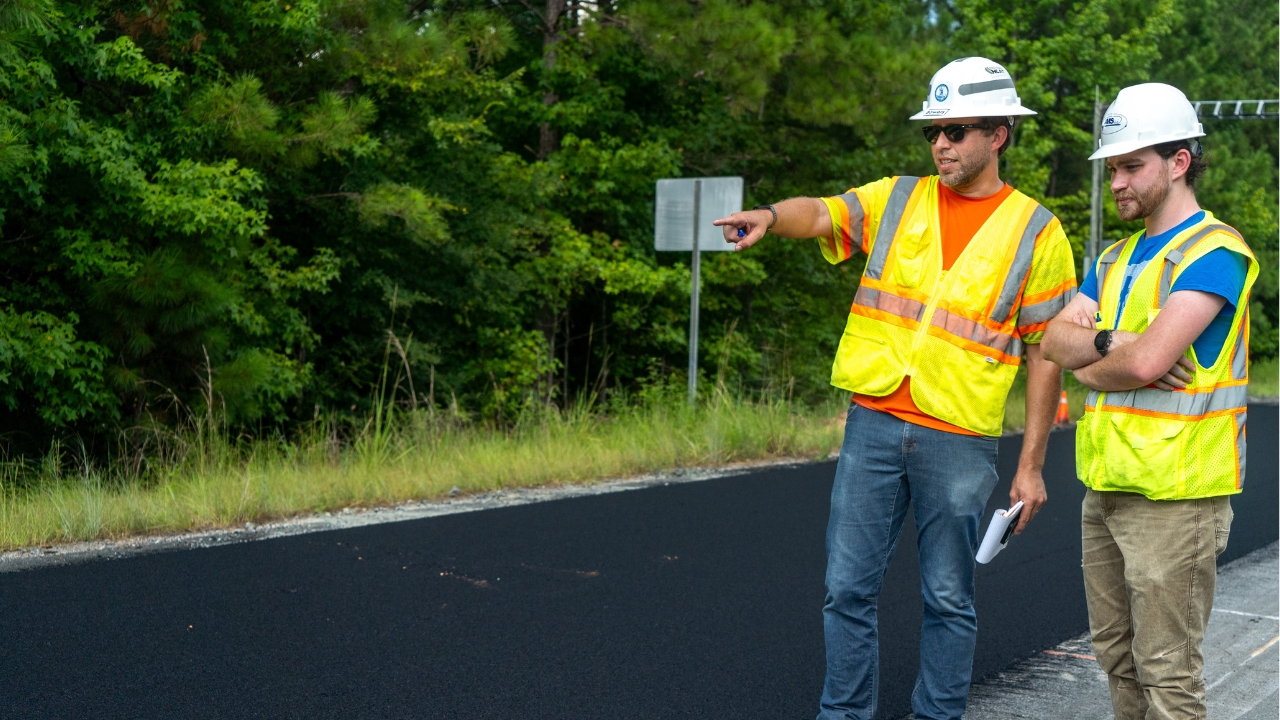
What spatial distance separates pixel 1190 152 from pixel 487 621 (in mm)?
3297

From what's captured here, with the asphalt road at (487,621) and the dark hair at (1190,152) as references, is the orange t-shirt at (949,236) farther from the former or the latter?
the asphalt road at (487,621)

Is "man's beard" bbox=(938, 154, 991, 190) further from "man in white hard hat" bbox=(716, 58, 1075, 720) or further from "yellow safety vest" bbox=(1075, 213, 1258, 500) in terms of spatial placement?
"yellow safety vest" bbox=(1075, 213, 1258, 500)

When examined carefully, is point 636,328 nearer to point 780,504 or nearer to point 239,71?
point 239,71

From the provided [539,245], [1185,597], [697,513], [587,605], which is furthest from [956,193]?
[539,245]

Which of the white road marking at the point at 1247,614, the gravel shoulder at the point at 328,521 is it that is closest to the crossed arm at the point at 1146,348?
the white road marking at the point at 1247,614

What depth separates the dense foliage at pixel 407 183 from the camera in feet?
33.2

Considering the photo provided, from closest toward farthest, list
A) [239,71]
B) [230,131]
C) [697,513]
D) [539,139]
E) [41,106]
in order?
[697,513], [41,106], [230,131], [239,71], [539,139]

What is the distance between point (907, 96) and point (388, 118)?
323 inches

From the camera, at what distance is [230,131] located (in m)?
11.0

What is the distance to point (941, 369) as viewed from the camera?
3.29m

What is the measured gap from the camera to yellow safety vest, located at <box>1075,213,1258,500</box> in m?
2.84

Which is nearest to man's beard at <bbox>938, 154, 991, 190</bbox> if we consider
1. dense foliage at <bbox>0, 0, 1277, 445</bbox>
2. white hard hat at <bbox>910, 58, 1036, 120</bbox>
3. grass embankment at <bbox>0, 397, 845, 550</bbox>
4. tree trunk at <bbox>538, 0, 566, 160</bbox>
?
white hard hat at <bbox>910, 58, 1036, 120</bbox>

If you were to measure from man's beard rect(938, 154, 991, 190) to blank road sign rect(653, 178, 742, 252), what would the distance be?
8380mm

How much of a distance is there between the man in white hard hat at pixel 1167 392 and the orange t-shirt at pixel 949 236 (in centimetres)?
43
